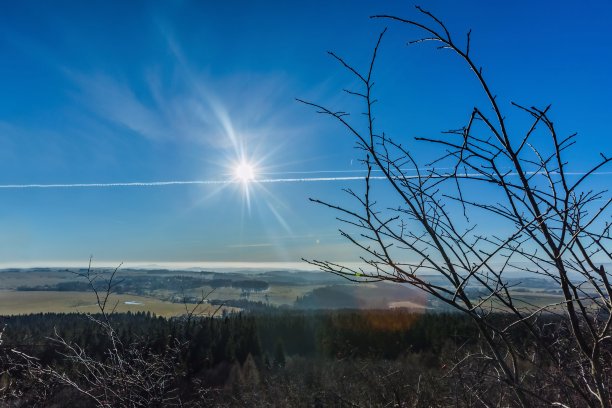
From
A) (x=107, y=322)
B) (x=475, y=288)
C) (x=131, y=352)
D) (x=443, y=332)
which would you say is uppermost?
(x=475, y=288)

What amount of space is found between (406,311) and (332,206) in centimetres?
8317

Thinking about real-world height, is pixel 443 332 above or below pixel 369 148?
below

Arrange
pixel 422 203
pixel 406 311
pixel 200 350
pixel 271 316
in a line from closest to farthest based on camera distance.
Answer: pixel 422 203, pixel 200 350, pixel 406 311, pixel 271 316

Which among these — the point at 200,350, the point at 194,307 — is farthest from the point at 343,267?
the point at 200,350

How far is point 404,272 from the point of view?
4.63ft

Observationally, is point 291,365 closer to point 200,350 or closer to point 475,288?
point 200,350

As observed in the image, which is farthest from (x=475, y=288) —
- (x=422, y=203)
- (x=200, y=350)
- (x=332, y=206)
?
(x=200, y=350)

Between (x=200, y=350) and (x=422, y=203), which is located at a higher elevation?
(x=422, y=203)

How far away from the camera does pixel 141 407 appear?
4.58 m

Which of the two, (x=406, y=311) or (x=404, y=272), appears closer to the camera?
(x=404, y=272)

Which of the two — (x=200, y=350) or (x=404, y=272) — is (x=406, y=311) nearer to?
(x=200, y=350)

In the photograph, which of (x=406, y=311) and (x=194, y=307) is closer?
(x=194, y=307)

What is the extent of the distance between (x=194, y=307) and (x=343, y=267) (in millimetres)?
3913

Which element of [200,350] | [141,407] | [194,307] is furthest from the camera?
[200,350]
